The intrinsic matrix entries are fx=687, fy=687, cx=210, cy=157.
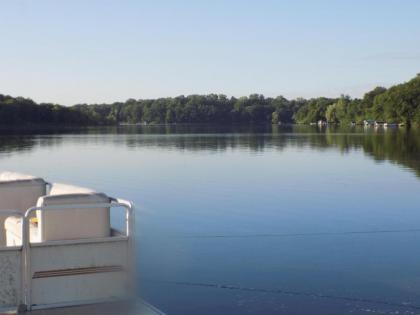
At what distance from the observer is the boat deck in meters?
7.34

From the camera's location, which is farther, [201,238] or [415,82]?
[415,82]

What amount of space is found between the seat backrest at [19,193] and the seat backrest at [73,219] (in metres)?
1.98

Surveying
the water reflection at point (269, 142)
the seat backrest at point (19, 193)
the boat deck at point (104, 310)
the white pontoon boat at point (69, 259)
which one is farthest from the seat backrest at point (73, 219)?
the water reflection at point (269, 142)

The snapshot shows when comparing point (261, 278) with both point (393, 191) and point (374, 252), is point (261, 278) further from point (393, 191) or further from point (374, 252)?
point (393, 191)

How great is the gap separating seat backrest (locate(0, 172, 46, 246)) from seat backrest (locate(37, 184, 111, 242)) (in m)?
1.98

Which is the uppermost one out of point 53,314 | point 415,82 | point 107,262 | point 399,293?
point 415,82

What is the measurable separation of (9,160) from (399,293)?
141ft

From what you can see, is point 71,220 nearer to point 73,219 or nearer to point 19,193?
point 73,219

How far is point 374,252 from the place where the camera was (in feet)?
51.5

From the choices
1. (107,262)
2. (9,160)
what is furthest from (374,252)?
(9,160)

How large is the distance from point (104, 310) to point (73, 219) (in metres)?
1.05

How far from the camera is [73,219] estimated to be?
7598mm

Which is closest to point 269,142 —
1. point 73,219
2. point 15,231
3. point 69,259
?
point 15,231

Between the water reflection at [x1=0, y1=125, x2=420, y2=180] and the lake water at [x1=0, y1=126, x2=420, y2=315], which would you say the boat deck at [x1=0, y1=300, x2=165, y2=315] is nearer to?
the lake water at [x1=0, y1=126, x2=420, y2=315]
